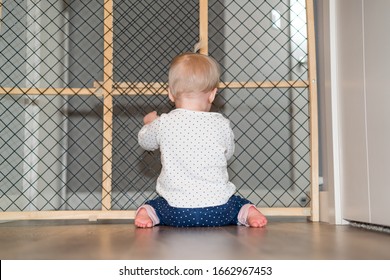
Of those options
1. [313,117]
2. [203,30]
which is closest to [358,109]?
[313,117]

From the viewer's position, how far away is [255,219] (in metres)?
1.34

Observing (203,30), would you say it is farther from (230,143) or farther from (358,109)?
(358,109)

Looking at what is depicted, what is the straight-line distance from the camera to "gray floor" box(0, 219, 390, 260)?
2.52 feet

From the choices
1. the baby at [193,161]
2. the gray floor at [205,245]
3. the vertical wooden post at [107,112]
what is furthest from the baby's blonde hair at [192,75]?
the gray floor at [205,245]

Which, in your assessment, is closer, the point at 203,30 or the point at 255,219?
the point at 255,219

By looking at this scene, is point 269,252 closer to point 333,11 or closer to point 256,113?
point 333,11

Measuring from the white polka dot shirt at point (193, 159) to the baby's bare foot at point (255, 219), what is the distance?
9 centimetres

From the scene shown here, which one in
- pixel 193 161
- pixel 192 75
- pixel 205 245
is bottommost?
pixel 205 245

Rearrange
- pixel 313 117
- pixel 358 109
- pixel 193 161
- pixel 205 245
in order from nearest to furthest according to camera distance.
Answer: pixel 205 245
pixel 358 109
pixel 193 161
pixel 313 117

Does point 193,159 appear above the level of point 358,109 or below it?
below

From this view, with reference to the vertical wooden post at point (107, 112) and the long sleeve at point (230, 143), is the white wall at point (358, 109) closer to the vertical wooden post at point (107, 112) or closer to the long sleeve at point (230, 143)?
the long sleeve at point (230, 143)

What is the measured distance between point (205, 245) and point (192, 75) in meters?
0.66

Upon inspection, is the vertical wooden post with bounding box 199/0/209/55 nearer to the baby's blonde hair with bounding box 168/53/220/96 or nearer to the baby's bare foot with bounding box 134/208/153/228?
the baby's blonde hair with bounding box 168/53/220/96
